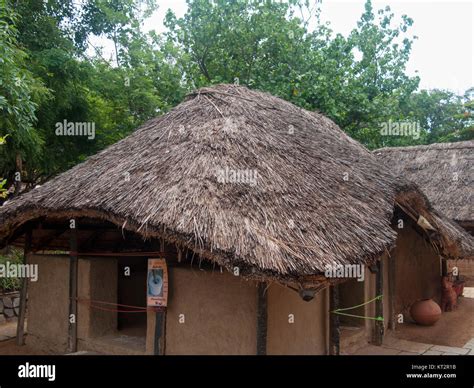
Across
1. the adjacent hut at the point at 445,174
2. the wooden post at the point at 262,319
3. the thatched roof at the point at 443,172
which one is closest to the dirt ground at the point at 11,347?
the wooden post at the point at 262,319

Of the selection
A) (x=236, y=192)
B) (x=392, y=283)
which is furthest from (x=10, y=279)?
(x=392, y=283)

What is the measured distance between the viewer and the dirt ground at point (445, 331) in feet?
28.1

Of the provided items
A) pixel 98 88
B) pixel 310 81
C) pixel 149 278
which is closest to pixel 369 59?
pixel 310 81

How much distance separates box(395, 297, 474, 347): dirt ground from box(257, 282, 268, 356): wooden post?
14.8ft

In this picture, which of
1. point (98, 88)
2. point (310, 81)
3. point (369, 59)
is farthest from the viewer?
point (369, 59)

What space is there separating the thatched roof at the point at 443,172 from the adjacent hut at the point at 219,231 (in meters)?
4.20

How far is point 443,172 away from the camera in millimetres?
13570

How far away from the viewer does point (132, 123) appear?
41.9ft

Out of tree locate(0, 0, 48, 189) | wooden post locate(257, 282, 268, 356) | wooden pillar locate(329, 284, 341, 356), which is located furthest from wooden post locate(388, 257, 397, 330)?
tree locate(0, 0, 48, 189)

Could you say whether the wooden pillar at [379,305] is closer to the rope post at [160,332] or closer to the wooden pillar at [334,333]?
the wooden pillar at [334,333]

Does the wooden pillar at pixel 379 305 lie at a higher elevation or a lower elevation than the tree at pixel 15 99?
lower

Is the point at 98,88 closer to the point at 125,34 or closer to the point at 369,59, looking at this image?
the point at 125,34

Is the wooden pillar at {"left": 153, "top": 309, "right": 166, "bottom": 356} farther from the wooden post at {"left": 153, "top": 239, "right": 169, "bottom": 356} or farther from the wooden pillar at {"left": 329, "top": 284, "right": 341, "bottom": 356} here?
the wooden pillar at {"left": 329, "top": 284, "right": 341, "bottom": 356}

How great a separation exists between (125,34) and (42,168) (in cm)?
508
